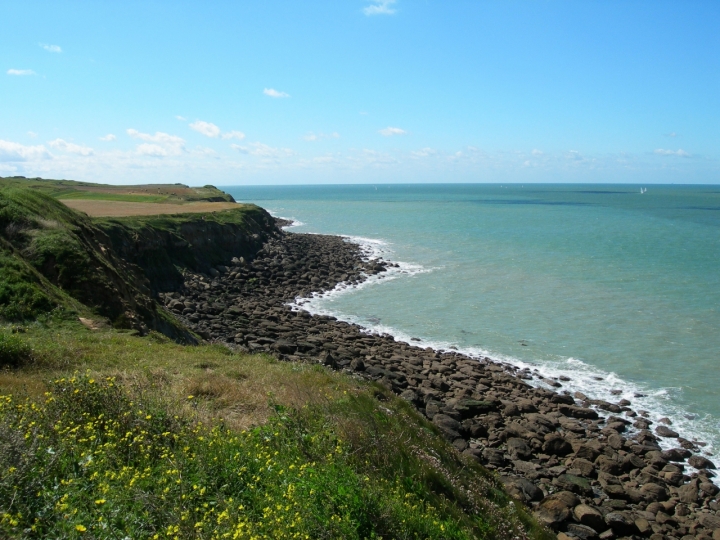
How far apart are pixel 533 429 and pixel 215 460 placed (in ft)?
41.6

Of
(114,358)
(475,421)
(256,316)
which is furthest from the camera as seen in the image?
(256,316)

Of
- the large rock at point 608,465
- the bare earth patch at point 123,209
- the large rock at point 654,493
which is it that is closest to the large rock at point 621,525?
the large rock at point 654,493

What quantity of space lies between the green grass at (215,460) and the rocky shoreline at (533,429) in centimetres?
305

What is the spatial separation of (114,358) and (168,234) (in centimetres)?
2761

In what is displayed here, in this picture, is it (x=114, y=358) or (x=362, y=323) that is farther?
(x=362, y=323)

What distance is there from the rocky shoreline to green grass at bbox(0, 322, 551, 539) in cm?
305

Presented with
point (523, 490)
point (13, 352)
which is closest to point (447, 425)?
point (523, 490)

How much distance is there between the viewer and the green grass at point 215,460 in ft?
17.5

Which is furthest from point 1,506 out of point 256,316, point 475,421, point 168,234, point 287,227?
point 287,227

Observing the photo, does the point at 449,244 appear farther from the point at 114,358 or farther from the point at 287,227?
the point at 114,358

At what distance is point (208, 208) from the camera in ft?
181

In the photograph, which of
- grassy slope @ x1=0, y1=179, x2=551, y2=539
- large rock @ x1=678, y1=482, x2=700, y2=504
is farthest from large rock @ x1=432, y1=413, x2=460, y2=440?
large rock @ x1=678, y1=482, x2=700, y2=504

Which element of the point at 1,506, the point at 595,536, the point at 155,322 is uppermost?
the point at 1,506

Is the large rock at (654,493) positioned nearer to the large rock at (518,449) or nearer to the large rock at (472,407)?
the large rock at (518,449)
